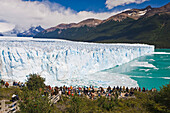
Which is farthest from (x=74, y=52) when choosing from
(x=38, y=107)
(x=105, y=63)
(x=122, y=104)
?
(x=38, y=107)

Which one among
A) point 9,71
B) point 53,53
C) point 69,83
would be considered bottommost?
point 69,83

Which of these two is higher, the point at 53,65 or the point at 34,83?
the point at 53,65

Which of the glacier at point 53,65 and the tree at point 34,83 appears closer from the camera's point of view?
the tree at point 34,83

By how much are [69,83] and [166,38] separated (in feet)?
266

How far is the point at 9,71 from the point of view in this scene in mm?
15219

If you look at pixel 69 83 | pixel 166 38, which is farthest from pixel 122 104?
pixel 166 38

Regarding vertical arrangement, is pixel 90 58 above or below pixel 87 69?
above

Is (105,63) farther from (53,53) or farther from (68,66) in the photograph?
(53,53)

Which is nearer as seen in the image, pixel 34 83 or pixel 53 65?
pixel 34 83

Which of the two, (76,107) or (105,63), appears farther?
(105,63)

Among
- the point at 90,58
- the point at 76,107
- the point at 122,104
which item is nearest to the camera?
the point at 76,107

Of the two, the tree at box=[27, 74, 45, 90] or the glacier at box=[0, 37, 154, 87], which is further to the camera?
the glacier at box=[0, 37, 154, 87]

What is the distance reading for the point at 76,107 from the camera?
20.1 feet

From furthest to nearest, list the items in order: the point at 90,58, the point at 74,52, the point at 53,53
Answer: the point at 90,58 → the point at 74,52 → the point at 53,53
